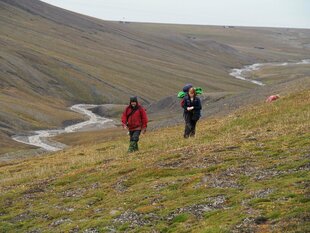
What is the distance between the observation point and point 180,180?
2261 centimetres

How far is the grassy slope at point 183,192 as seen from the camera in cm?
1692

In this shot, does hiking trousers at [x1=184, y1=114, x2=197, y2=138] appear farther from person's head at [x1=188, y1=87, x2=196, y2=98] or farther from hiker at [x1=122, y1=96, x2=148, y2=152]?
hiker at [x1=122, y1=96, x2=148, y2=152]

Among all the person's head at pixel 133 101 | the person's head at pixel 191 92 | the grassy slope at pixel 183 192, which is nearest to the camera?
the grassy slope at pixel 183 192

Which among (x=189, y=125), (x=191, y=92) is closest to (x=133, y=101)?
(x=191, y=92)

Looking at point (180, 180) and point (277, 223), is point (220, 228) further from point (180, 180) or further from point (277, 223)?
point (180, 180)

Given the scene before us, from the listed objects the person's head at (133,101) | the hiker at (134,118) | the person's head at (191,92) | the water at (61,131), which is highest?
the person's head at (191,92)

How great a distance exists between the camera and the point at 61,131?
384 feet

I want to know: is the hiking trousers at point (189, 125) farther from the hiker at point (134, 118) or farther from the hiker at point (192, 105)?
the hiker at point (134, 118)

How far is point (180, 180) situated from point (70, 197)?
5.07 metres

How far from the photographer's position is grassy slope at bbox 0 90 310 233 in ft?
55.5

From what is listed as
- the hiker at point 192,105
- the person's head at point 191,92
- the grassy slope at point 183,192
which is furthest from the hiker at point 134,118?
the person's head at point 191,92

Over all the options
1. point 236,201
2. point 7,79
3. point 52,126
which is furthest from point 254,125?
point 7,79

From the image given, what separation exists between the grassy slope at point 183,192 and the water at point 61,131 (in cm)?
6194

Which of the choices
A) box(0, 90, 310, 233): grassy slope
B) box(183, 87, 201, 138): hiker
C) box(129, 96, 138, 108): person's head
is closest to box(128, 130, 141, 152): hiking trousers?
box(0, 90, 310, 233): grassy slope
